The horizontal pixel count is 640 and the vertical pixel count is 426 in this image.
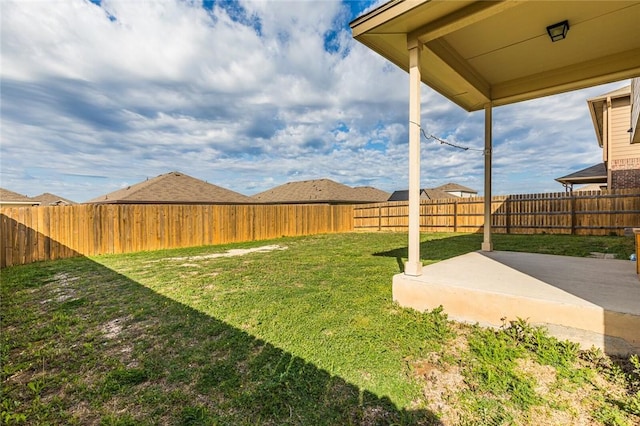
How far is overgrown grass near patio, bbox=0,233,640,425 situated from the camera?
1592 mm

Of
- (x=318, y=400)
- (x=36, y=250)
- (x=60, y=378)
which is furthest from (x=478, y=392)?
(x=36, y=250)

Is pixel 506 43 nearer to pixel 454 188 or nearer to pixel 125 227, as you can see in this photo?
pixel 125 227

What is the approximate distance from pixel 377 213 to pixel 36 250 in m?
13.2

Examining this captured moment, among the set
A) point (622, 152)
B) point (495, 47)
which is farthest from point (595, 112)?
point (495, 47)

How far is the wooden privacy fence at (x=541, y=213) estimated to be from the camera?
891 cm

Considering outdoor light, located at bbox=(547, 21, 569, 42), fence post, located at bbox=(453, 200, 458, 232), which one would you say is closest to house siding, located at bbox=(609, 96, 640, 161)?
fence post, located at bbox=(453, 200, 458, 232)

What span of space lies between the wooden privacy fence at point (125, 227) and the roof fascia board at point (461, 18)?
907cm

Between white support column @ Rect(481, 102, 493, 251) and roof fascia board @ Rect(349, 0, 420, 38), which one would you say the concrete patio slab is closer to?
white support column @ Rect(481, 102, 493, 251)

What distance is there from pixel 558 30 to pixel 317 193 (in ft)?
62.0

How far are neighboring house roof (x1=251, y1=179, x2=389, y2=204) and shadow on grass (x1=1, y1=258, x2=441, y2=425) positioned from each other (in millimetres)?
18339

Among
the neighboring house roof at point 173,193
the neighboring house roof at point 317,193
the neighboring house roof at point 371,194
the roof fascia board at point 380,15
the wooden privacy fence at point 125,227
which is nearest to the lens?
the roof fascia board at point 380,15

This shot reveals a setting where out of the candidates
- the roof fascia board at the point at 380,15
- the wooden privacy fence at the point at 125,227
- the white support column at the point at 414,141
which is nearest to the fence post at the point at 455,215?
the wooden privacy fence at the point at 125,227

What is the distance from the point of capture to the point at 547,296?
2.22 meters

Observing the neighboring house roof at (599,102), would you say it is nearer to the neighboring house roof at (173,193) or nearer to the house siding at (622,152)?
the house siding at (622,152)
